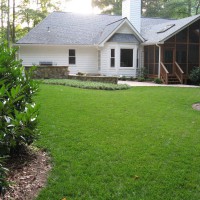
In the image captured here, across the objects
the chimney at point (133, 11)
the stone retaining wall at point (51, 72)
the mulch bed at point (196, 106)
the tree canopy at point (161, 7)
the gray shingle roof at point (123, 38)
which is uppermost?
the tree canopy at point (161, 7)

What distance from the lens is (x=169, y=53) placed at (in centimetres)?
1988

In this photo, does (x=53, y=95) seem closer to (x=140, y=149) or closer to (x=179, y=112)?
(x=179, y=112)

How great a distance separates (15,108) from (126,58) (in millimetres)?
17636

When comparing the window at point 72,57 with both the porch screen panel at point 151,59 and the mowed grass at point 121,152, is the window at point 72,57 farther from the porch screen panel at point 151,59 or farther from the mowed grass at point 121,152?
the mowed grass at point 121,152

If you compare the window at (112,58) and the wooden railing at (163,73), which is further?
the window at (112,58)

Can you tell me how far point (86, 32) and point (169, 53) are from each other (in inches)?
266

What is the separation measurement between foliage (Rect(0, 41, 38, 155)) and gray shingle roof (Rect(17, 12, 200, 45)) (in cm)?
1510

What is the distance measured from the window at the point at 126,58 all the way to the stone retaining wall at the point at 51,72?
16.3 feet

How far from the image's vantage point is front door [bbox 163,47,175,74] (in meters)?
19.7

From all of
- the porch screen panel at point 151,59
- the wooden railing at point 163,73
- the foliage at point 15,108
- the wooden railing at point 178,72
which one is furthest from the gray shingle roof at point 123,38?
the foliage at point 15,108

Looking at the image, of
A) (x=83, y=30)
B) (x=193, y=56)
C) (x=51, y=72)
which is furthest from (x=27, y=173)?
(x=83, y=30)

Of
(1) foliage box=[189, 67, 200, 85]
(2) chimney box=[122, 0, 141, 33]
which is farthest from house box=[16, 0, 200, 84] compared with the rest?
(1) foliage box=[189, 67, 200, 85]

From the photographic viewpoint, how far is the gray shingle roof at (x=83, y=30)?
66.9 feet

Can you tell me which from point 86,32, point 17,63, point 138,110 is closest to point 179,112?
point 138,110
